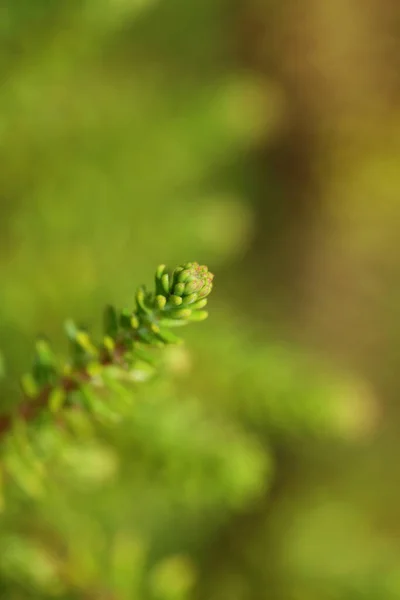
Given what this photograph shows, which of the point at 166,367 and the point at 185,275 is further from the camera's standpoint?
the point at 166,367

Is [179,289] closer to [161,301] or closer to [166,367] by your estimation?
[161,301]

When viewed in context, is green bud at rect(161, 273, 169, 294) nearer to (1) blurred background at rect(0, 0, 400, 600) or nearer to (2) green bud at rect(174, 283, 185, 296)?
(2) green bud at rect(174, 283, 185, 296)

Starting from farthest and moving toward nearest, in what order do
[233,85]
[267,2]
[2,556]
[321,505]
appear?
[267,2] < [321,505] < [233,85] < [2,556]

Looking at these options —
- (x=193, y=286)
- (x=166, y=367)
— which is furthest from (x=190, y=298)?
(x=166, y=367)

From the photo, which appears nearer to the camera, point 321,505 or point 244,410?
point 244,410

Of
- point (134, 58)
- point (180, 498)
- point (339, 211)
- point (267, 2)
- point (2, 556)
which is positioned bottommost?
point (2, 556)

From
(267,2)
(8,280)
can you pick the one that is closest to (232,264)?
(267,2)

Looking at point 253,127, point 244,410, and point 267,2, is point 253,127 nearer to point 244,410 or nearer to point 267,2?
point 244,410

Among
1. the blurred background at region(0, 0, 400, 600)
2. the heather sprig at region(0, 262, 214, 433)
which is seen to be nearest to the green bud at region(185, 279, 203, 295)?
the heather sprig at region(0, 262, 214, 433)
